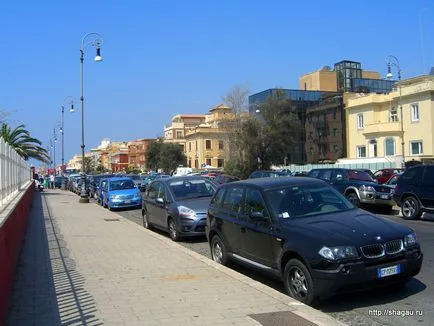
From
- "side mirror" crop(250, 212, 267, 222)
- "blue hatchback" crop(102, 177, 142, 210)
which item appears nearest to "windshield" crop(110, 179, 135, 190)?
"blue hatchback" crop(102, 177, 142, 210)

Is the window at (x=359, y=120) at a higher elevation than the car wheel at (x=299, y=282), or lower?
higher

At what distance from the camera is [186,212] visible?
1316cm

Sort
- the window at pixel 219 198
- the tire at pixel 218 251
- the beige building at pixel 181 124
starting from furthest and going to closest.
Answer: the beige building at pixel 181 124 < the window at pixel 219 198 < the tire at pixel 218 251

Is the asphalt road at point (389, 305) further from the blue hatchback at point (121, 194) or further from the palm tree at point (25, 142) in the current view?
the palm tree at point (25, 142)

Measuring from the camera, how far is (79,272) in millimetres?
8844

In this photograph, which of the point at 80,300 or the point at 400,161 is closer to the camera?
the point at 80,300

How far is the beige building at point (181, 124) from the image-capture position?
474 ft

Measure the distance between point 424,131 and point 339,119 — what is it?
23888 mm

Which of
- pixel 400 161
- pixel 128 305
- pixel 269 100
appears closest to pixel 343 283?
pixel 128 305

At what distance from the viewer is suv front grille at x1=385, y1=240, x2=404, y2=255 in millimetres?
6547

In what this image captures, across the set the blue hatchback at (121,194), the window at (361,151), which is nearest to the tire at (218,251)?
the blue hatchback at (121,194)

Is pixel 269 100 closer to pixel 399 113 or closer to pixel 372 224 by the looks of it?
A: pixel 399 113

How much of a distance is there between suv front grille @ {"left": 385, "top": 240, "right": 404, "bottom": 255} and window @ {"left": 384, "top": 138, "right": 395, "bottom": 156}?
58.0 m

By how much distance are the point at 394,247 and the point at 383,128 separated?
194ft
